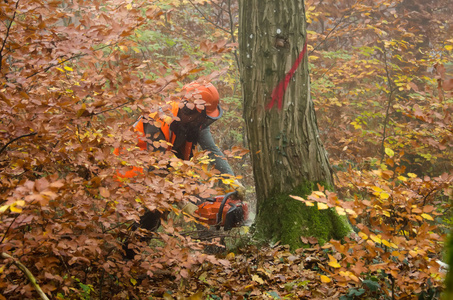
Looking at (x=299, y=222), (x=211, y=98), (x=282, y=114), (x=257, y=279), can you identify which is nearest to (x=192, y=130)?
(x=211, y=98)

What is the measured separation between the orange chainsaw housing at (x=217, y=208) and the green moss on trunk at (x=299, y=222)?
11.5 inches

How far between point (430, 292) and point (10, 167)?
8.38 feet

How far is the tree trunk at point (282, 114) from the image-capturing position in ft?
11.3

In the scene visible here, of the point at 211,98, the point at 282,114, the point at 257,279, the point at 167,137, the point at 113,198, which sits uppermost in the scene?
the point at 211,98

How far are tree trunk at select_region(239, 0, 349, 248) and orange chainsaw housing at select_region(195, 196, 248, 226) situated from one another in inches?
9.6

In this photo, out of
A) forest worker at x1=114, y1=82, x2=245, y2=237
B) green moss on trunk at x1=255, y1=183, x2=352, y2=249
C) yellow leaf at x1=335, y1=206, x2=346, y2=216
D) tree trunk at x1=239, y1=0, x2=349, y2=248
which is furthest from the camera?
forest worker at x1=114, y1=82, x2=245, y2=237

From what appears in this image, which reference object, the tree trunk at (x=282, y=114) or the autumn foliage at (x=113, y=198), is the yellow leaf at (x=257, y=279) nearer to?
the autumn foliage at (x=113, y=198)

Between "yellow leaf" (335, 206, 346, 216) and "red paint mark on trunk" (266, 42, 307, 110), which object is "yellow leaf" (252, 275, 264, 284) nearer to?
"yellow leaf" (335, 206, 346, 216)

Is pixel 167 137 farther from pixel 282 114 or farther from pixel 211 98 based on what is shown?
pixel 282 114

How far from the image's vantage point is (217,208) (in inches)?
141

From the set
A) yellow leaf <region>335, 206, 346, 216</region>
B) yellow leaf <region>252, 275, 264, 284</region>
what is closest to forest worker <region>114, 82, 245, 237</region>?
yellow leaf <region>252, 275, 264, 284</region>

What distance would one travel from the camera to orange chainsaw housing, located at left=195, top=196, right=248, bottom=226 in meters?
3.49

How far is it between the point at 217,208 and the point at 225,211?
0.10 m

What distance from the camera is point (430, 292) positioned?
1990 millimetres
